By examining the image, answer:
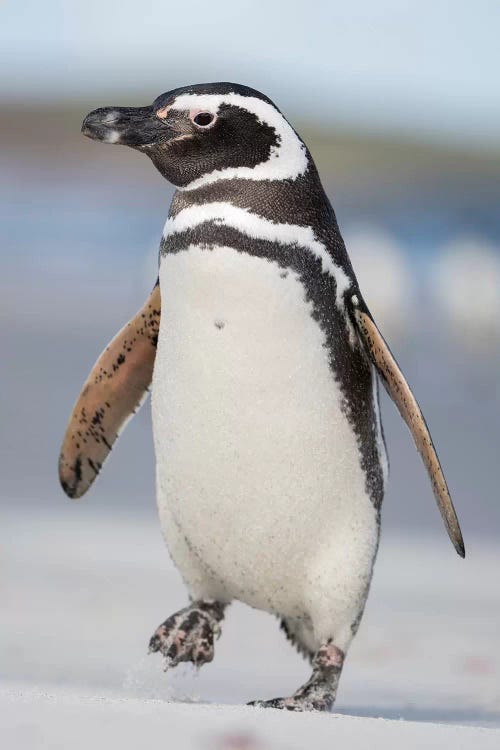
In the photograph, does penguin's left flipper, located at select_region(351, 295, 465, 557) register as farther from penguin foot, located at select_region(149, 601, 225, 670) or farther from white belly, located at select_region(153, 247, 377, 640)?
penguin foot, located at select_region(149, 601, 225, 670)

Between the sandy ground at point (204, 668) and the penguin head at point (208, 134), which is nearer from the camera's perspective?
the sandy ground at point (204, 668)

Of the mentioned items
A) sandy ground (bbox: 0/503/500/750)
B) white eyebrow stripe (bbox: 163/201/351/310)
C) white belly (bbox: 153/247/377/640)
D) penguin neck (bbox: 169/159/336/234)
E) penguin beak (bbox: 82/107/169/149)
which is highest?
penguin beak (bbox: 82/107/169/149)

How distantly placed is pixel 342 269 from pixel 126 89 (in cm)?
2147

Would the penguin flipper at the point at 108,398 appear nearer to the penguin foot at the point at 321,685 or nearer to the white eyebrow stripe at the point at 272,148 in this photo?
the white eyebrow stripe at the point at 272,148

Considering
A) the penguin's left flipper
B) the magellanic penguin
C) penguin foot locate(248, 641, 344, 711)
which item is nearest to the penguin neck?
the magellanic penguin

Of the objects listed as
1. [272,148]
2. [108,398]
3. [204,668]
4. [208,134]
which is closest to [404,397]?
[272,148]

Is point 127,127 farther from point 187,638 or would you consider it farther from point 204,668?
point 204,668

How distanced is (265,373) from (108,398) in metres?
0.73

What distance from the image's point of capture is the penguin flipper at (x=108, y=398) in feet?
11.3

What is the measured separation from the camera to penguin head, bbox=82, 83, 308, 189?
3.00 m

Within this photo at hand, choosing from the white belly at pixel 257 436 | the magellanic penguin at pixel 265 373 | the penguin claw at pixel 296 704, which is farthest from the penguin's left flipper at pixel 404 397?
the penguin claw at pixel 296 704

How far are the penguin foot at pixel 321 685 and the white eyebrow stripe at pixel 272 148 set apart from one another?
1075 millimetres

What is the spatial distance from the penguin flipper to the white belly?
0.92 ft

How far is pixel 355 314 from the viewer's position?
10.3ft
